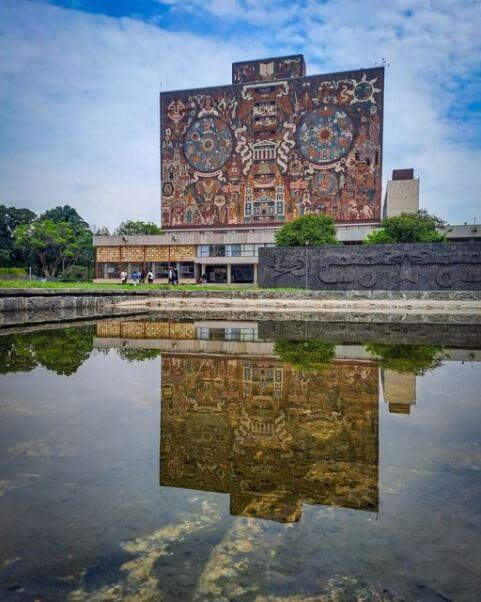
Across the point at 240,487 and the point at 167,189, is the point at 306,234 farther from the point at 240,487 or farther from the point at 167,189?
the point at 240,487

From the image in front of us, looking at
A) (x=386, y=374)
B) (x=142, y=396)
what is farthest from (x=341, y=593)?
(x=386, y=374)

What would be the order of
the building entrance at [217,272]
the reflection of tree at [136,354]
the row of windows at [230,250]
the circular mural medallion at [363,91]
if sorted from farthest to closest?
the building entrance at [217,272]
the circular mural medallion at [363,91]
the row of windows at [230,250]
the reflection of tree at [136,354]

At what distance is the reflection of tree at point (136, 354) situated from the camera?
21.3 ft

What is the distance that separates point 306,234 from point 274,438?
96.1 feet

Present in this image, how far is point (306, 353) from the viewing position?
676cm

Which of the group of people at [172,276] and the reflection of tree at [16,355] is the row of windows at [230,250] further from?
the reflection of tree at [16,355]

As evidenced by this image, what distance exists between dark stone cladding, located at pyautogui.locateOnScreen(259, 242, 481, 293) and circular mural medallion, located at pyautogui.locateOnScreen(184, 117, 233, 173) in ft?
95.8

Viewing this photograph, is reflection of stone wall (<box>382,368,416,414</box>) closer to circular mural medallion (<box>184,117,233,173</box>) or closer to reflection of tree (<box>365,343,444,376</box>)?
reflection of tree (<box>365,343,444,376</box>)

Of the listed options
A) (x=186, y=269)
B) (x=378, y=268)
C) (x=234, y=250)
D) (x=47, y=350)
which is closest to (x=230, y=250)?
(x=234, y=250)

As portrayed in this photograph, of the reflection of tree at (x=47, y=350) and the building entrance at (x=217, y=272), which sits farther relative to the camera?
the building entrance at (x=217, y=272)

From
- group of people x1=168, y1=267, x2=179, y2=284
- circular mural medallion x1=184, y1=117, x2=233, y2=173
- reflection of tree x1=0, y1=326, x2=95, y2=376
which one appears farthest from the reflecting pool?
circular mural medallion x1=184, y1=117, x2=233, y2=173

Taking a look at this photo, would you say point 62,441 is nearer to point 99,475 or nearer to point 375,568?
point 99,475

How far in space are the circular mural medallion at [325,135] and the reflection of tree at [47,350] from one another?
42.0 metres

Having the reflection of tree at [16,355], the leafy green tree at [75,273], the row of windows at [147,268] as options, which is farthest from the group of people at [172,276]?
the reflection of tree at [16,355]
